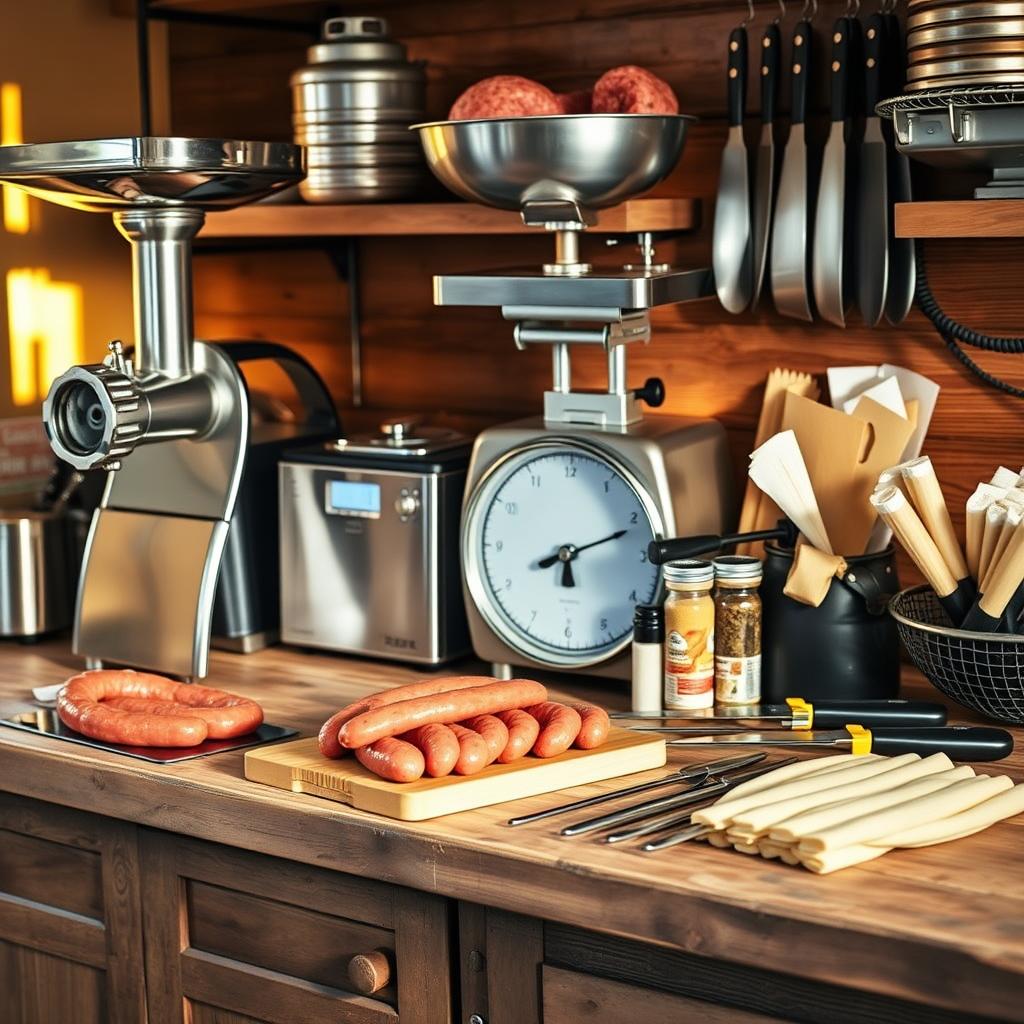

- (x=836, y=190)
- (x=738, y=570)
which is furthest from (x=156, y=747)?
(x=836, y=190)

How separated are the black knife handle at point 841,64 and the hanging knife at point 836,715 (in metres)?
0.70

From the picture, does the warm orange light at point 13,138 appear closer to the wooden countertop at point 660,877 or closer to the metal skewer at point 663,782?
the wooden countertop at point 660,877

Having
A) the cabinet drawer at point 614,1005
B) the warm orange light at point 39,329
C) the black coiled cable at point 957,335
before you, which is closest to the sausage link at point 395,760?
the cabinet drawer at point 614,1005

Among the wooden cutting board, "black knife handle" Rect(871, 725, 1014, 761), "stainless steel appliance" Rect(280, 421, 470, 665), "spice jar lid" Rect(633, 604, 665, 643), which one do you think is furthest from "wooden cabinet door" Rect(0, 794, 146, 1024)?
"black knife handle" Rect(871, 725, 1014, 761)

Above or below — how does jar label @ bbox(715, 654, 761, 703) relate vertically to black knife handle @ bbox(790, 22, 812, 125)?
below

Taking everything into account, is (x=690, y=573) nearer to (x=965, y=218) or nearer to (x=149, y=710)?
(x=965, y=218)

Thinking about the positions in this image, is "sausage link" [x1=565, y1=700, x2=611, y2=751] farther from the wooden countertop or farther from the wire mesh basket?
the wire mesh basket

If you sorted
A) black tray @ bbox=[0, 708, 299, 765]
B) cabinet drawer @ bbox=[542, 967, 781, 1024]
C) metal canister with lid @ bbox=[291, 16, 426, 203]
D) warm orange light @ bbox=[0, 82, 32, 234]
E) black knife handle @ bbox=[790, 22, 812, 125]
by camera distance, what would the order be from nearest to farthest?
cabinet drawer @ bbox=[542, 967, 781, 1024], black tray @ bbox=[0, 708, 299, 765], black knife handle @ bbox=[790, 22, 812, 125], metal canister with lid @ bbox=[291, 16, 426, 203], warm orange light @ bbox=[0, 82, 32, 234]

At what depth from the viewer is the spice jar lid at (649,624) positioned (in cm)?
174

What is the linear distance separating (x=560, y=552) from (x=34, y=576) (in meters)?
0.78

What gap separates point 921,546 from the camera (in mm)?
1640

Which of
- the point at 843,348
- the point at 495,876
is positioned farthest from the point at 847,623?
the point at 495,876

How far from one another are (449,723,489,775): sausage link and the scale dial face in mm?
365

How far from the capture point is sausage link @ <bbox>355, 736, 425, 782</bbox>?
1.46 m
